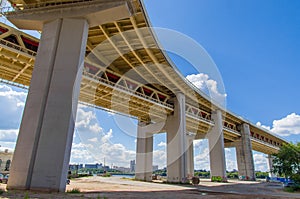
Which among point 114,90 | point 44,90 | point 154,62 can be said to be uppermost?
point 154,62

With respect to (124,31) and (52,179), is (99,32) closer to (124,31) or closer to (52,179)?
(124,31)

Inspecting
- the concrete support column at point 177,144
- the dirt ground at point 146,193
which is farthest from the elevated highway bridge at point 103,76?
the dirt ground at point 146,193

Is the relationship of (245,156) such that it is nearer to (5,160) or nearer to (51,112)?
(51,112)

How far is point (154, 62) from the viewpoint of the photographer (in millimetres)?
23359

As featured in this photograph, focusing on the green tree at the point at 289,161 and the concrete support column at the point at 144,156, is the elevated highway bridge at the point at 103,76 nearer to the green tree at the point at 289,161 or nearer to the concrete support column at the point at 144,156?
the concrete support column at the point at 144,156

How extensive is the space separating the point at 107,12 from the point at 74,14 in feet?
8.00

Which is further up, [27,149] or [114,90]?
[114,90]

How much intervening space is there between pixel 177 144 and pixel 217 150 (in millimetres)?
17033

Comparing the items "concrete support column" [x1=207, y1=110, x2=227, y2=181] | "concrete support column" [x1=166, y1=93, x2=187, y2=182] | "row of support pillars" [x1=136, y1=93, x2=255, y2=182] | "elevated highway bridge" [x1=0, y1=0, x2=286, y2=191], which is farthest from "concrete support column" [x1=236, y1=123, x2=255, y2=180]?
"concrete support column" [x1=166, y1=93, x2=187, y2=182]

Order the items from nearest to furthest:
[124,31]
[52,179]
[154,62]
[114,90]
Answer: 1. [52,179]
2. [124,31]
3. [154,62]
4. [114,90]

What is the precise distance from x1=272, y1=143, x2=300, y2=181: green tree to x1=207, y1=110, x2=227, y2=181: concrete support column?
1570 cm

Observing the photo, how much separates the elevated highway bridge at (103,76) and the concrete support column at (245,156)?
1192 cm

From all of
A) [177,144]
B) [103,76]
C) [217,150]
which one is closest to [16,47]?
[103,76]

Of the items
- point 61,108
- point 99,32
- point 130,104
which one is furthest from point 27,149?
point 130,104
